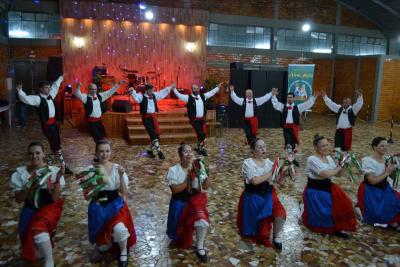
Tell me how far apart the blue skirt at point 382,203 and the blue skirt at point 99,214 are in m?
3.00

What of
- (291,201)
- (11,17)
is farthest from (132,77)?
(291,201)

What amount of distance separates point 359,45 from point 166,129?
1330 cm

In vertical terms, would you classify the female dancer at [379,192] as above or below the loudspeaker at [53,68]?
below

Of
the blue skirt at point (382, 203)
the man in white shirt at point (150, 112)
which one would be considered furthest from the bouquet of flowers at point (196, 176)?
the man in white shirt at point (150, 112)

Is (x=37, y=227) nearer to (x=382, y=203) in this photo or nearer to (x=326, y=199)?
(x=326, y=199)

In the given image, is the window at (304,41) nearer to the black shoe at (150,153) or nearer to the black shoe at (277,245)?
the black shoe at (150,153)

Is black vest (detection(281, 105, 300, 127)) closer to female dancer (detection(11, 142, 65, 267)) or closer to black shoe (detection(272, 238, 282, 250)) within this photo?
black shoe (detection(272, 238, 282, 250))

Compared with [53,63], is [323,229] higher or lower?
lower

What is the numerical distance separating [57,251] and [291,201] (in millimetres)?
3359

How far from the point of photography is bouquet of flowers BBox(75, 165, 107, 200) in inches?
120

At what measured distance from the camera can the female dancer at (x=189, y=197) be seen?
3.36 m

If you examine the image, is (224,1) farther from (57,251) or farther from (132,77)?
(57,251)

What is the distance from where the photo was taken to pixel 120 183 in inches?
128

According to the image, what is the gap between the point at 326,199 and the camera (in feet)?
12.8
